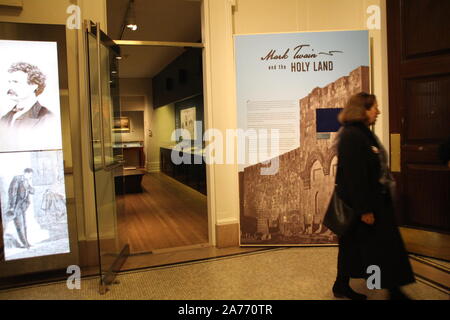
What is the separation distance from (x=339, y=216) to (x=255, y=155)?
4.99 feet

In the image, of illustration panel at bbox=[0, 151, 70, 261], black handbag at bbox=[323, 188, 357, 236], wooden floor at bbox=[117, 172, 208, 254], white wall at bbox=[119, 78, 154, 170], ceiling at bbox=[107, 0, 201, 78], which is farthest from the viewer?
white wall at bbox=[119, 78, 154, 170]

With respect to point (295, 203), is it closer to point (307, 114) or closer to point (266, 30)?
point (307, 114)

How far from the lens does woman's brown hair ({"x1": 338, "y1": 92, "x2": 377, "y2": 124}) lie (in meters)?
2.62

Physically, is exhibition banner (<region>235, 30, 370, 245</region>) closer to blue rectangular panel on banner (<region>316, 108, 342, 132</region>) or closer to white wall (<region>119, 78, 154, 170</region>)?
blue rectangular panel on banner (<region>316, 108, 342, 132</region>)

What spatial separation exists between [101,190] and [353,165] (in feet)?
6.89

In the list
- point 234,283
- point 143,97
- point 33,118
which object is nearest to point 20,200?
point 33,118

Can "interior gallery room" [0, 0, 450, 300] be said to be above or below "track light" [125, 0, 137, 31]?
below

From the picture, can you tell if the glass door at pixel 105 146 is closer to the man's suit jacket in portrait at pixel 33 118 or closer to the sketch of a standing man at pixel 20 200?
the man's suit jacket in portrait at pixel 33 118

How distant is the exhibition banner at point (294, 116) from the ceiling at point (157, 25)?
3.99 ft

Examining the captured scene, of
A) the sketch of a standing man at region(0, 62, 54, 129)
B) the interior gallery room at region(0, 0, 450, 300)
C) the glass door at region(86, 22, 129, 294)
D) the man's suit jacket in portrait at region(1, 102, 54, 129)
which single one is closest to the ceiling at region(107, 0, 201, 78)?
the interior gallery room at region(0, 0, 450, 300)

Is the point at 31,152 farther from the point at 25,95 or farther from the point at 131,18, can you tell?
the point at 131,18

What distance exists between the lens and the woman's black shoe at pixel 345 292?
9.24 feet

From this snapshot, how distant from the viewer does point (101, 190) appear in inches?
135

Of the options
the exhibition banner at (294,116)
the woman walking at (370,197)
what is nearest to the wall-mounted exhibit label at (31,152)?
the exhibition banner at (294,116)
